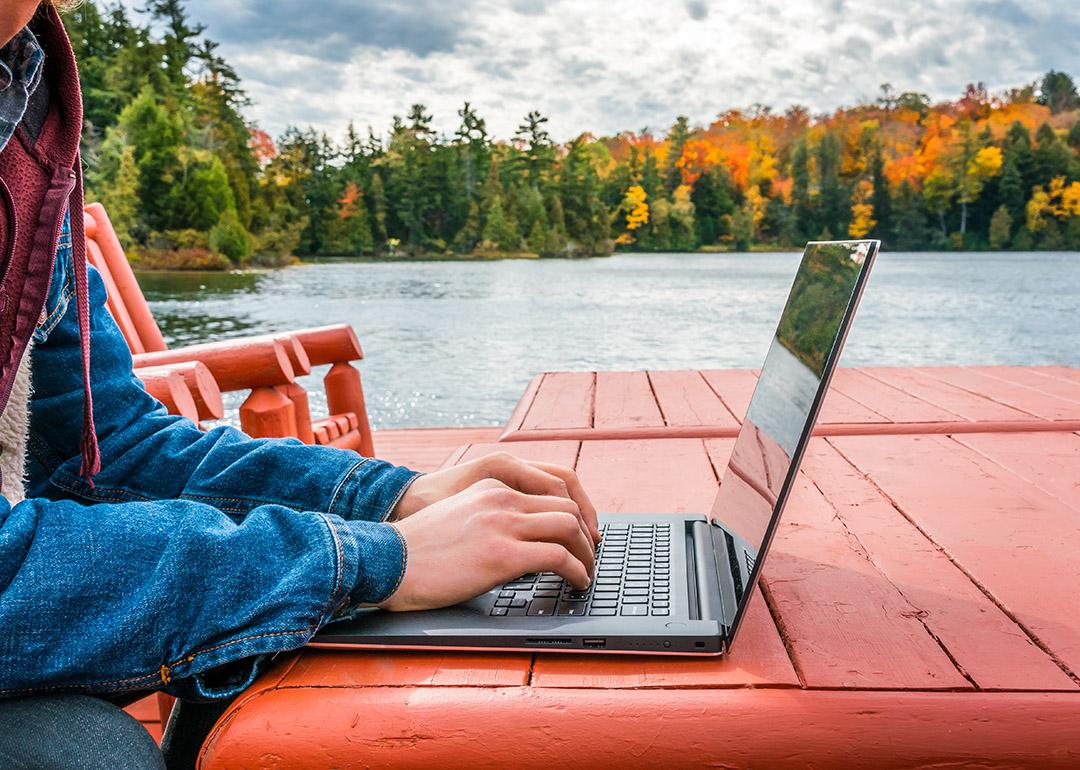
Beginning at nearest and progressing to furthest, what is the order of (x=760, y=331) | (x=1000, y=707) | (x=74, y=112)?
(x=1000, y=707) → (x=74, y=112) → (x=760, y=331)

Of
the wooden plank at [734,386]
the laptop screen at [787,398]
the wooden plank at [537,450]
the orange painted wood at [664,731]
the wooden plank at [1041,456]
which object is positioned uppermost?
the laptop screen at [787,398]

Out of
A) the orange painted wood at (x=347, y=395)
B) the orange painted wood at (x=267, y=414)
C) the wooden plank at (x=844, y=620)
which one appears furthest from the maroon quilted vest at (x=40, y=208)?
the orange painted wood at (x=347, y=395)

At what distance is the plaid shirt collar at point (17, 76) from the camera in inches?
26.1

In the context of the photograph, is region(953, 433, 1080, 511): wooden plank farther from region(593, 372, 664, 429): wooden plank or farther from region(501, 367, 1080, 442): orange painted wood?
region(593, 372, 664, 429): wooden plank

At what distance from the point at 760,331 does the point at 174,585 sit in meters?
11.0

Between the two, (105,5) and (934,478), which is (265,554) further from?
(105,5)

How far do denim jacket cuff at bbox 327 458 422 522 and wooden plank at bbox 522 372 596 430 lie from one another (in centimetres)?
56

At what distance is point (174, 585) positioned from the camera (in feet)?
1.61

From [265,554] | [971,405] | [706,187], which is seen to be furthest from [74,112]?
[706,187]

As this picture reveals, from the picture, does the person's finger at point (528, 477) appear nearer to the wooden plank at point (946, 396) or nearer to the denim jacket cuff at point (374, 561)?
the denim jacket cuff at point (374, 561)

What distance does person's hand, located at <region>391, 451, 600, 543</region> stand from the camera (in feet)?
2.23

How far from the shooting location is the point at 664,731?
45 cm

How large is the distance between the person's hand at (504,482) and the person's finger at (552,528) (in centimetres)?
9

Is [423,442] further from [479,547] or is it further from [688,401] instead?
[479,547]
